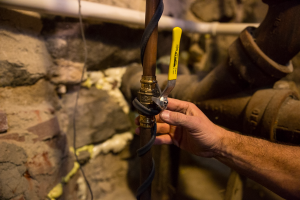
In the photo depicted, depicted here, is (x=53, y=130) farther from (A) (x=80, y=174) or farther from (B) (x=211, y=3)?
(B) (x=211, y=3)

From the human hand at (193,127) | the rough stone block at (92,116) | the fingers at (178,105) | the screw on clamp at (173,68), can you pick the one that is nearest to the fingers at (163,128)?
the human hand at (193,127)

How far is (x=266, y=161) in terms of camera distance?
1.67 ft

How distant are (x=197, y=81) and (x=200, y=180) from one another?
51cm

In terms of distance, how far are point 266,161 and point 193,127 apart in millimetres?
234

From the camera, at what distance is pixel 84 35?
0.81 m

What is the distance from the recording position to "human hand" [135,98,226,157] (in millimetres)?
465

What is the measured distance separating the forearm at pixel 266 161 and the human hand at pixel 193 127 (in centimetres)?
3

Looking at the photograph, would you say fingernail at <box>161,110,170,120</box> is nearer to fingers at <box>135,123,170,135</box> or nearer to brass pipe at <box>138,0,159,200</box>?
brass pipe at <box>138,0,159,200</box>

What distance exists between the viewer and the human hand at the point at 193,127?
0.47 m

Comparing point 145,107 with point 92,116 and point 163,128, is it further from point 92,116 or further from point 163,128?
point 92,116

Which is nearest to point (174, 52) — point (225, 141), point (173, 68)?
point (173, 68)

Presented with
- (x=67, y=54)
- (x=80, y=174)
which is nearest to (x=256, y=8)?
(x=67, y=54)

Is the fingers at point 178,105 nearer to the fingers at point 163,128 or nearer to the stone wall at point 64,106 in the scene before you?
the fingers at point 163,128

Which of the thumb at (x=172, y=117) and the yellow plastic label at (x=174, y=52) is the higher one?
the yellow plastic label at (x=174, y=52)
